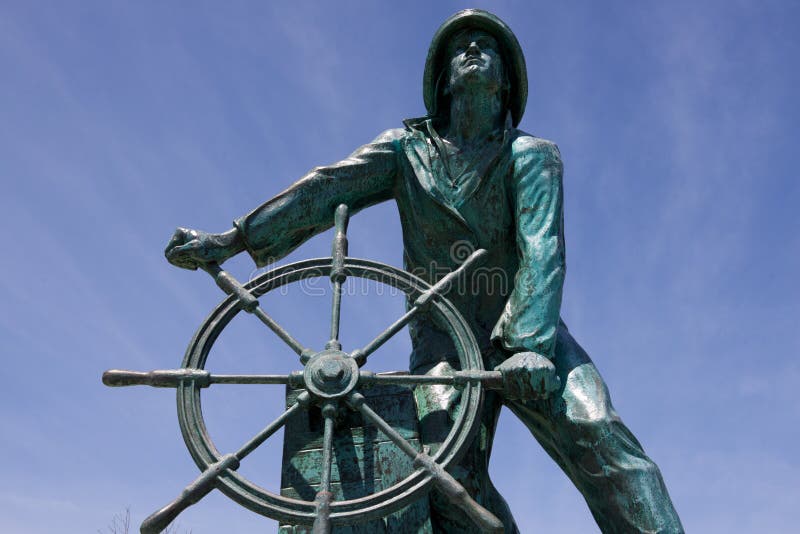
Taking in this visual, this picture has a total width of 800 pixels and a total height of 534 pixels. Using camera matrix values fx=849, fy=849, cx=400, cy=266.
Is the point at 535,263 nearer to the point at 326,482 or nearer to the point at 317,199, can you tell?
the point at 317,199

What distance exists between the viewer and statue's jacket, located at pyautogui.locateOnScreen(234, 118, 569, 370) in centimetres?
377

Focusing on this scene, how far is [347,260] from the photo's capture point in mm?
3469

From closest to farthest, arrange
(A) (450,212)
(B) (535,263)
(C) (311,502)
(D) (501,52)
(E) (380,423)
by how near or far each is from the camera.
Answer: (C) (311,502), (E) (380,423), (B) (535,263), (A) (450,212), (D) (501,52)

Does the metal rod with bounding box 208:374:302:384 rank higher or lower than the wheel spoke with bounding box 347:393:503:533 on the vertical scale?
higher

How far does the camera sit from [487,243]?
3844 millimetres

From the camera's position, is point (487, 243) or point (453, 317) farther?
point (487, 243)

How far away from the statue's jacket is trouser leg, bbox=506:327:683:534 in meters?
0.32

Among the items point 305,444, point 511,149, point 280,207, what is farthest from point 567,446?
point 280,207

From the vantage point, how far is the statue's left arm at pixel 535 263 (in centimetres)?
333

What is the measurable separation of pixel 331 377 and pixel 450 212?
1045 mm

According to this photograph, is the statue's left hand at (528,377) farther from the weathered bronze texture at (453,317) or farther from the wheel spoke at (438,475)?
the wheel spoke at (438,475)

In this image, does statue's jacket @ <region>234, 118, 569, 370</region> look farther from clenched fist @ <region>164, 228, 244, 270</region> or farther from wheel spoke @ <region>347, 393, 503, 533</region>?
wheel spoke @ <region>347, 393, 503, 533</region>

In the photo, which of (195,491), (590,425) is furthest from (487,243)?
(195,491)

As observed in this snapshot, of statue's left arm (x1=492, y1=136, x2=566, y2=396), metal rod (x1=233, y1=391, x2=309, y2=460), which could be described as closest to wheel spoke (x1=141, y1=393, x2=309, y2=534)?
metal rod (x1=233, y1=391, x2=309, y2=460)
